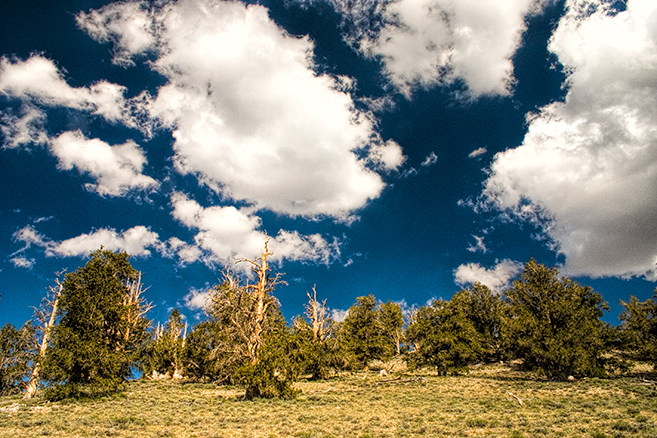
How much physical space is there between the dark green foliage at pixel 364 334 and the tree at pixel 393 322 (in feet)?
19.2

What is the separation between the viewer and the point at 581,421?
13.9m

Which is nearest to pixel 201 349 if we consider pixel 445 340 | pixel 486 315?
pixel 445 340

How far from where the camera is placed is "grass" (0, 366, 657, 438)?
13.1m

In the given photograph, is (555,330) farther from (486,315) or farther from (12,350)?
(12,350)

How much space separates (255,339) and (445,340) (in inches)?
820

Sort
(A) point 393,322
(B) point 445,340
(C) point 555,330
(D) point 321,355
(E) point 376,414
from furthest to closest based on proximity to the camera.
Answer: (A) point 393,322
(D) point 321,355
(B) point 445,340
(C) point 555,330
(E) point 376,414

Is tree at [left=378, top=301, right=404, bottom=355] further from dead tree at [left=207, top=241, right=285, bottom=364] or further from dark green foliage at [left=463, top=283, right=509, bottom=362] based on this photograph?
dead tree at [left=207, top=241, right=285, bottom=364]

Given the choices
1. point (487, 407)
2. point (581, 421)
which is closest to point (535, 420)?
point (581, 421)

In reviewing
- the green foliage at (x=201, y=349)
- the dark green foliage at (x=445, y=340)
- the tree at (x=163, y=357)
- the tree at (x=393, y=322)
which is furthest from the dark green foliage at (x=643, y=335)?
the tree at (x=163, y=357)

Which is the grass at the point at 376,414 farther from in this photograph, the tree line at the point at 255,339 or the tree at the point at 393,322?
the tree at the point at 393,322

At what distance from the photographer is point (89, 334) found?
927 inches

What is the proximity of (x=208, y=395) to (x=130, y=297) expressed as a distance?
17692 millimetres

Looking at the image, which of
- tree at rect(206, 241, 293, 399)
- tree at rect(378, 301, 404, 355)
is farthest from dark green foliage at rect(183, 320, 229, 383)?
tree at rect(378, 301, 404, 355)

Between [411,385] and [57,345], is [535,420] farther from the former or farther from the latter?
[57,345]
